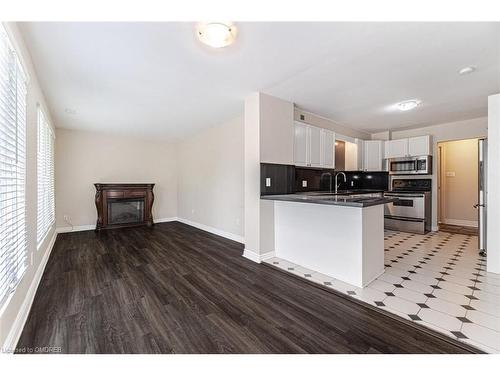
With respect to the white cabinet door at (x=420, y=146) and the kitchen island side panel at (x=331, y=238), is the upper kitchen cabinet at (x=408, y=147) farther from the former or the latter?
the kitchen island side panel at (x=331, y=238)

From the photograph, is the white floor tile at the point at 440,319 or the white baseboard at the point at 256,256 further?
the white baseboard at the point at 256,256

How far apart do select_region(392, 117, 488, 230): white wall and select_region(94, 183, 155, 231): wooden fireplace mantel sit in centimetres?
697

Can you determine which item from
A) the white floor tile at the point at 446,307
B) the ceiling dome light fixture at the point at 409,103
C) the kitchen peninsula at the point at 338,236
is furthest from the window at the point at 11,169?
the ceiling dome light fixture at the point at 409,103

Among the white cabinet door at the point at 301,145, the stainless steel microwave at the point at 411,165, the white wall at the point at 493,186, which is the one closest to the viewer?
the white wall at the point at 493,186

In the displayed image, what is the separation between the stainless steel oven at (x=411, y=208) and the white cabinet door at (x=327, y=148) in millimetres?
1701

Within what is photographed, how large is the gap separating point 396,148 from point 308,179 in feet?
9.26

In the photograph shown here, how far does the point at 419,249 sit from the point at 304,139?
2.69 metres

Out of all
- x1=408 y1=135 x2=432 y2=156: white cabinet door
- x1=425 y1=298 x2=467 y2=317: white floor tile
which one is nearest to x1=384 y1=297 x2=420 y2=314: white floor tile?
x1=425 y1=298 x2=467 y2=317: white floor tile

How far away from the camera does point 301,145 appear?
12.6ft

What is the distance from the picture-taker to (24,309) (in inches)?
71.9

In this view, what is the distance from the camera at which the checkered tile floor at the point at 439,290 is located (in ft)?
5.56
